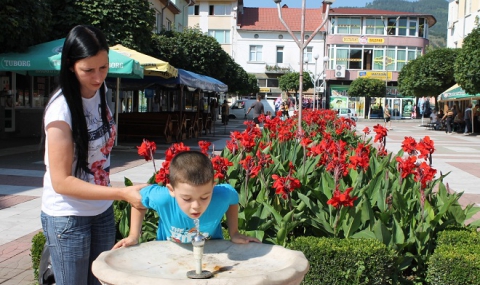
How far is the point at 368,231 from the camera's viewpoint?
4.05 m

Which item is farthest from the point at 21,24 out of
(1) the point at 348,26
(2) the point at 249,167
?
(1) the point at 348,26

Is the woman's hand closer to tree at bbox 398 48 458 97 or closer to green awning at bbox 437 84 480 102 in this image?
green awning at bbox 437 84 480 102

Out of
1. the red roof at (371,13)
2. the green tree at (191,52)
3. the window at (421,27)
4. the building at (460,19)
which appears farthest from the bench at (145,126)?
the window at (421,27)

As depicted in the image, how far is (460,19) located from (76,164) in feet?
142

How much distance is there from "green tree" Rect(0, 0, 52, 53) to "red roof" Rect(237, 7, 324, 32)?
4153 cm

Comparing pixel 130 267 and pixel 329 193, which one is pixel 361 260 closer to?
pixel 329 193

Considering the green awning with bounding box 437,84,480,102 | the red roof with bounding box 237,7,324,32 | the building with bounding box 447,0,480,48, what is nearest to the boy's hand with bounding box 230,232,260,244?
the green awning with bounding box 437,84,480,102

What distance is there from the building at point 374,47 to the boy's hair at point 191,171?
5118 centimetres

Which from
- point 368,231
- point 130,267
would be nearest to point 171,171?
point 130,267

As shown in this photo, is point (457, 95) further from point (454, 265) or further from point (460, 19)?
point (454, 265)

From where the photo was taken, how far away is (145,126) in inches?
694

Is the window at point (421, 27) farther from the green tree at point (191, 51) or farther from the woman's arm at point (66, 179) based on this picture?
the woman's arm at point (66, 179)

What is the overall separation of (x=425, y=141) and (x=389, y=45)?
50.1 metres

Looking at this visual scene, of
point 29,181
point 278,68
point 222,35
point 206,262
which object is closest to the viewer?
point 206,262
